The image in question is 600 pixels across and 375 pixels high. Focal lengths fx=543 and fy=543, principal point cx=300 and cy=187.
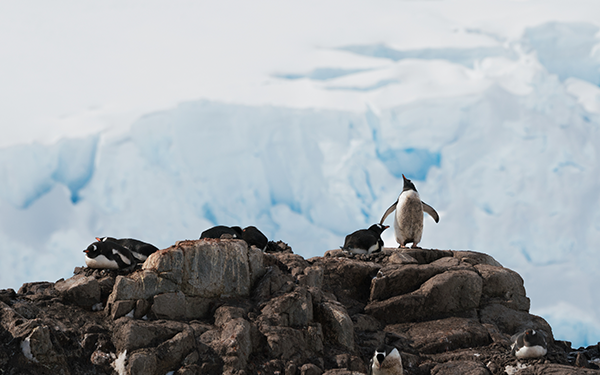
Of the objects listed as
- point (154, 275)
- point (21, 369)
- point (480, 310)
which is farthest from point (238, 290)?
point (480, 310)

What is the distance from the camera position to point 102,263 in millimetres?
11273

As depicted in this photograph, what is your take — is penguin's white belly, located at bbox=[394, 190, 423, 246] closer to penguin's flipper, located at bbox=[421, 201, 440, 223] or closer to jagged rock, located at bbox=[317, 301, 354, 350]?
penguin's flipper, located at bbox=[421, 201, 440, 223]

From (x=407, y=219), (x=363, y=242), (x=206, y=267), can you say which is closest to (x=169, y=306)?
(x=206, y=267)

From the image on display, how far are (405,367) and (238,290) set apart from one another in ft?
12.1

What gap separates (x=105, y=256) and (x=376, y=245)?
7407mm

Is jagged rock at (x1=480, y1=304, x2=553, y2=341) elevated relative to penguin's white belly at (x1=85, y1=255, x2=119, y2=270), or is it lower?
lower

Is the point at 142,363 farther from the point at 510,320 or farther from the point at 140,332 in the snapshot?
the point at 510,320

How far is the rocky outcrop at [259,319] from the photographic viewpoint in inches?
368

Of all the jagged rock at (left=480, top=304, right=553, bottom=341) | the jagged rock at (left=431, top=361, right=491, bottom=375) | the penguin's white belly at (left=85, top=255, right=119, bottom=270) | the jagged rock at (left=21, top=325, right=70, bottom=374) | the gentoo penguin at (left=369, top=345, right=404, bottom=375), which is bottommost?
the jagged rock at (left=480, top=304, right=553, bottom=341)

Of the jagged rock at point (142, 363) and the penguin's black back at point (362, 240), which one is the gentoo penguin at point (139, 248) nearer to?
the jagged rock at point (142, 363)

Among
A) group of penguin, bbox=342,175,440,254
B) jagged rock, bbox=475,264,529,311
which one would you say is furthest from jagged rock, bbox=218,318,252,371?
jagged rock, bbox=475,264,529,311

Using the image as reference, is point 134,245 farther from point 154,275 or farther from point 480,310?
point 480,310

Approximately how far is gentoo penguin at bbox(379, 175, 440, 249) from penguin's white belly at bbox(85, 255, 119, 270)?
922 cm

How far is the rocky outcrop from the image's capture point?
934 centimetres
